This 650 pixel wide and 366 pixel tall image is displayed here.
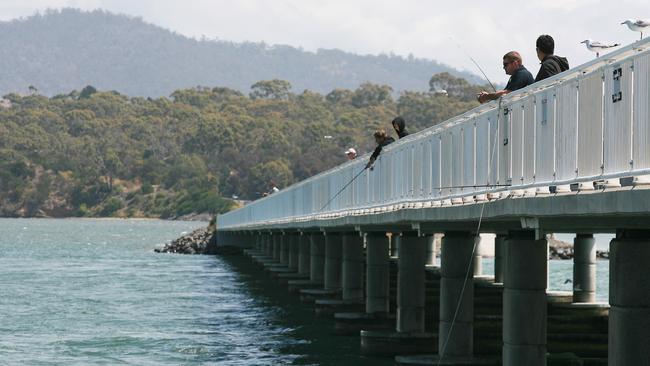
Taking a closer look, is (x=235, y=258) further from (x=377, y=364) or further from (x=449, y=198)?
(x=449, y=198)

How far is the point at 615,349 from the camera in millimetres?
13164

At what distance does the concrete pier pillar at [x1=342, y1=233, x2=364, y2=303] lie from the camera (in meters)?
36.2

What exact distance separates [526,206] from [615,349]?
8.83 ft

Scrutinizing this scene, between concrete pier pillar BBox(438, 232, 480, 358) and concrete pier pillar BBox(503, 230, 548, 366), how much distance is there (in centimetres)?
562

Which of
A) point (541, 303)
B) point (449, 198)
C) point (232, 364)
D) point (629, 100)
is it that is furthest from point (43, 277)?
point (629, 100)

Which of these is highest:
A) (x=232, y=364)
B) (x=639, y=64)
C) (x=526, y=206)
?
(x=639, y=64)

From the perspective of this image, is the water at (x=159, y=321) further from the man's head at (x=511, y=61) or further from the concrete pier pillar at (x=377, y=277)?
the man's head at (x=511, y=61)

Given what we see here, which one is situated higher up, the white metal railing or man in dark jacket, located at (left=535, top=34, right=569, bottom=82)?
man in dark jacket, located at (left=535, top=34, right=569, bottom=82)

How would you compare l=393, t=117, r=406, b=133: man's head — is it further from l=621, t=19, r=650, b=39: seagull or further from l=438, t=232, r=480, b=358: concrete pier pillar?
l=621, t=19, r=650, b=39: seagull

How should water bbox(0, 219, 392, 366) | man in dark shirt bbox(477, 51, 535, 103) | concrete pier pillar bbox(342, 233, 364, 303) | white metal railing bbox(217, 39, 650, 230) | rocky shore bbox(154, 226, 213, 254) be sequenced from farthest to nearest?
rocky shore bbox(154, 226, 213, 254) < concrete pier pillar bbox(342, 233, 364, 303) < water bbox(0, 219, 392, 366) < man in dark shirt bbox(477, 51, 535, 103) < white metal railing bbox(217, 39, 650, 230)

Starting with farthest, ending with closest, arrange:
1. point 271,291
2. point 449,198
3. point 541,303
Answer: point 271,291
point 449,198
point 541,303

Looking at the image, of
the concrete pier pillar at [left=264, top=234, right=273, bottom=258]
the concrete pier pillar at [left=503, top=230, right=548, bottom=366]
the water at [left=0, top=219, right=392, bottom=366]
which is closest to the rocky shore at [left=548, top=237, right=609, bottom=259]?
the concrete pier pillar at [left=264, top=234, right=273, bottom=258]

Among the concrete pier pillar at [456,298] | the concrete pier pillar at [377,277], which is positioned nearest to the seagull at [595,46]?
the concrete pier pillar at [456,298]

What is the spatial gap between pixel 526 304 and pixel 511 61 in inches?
116
